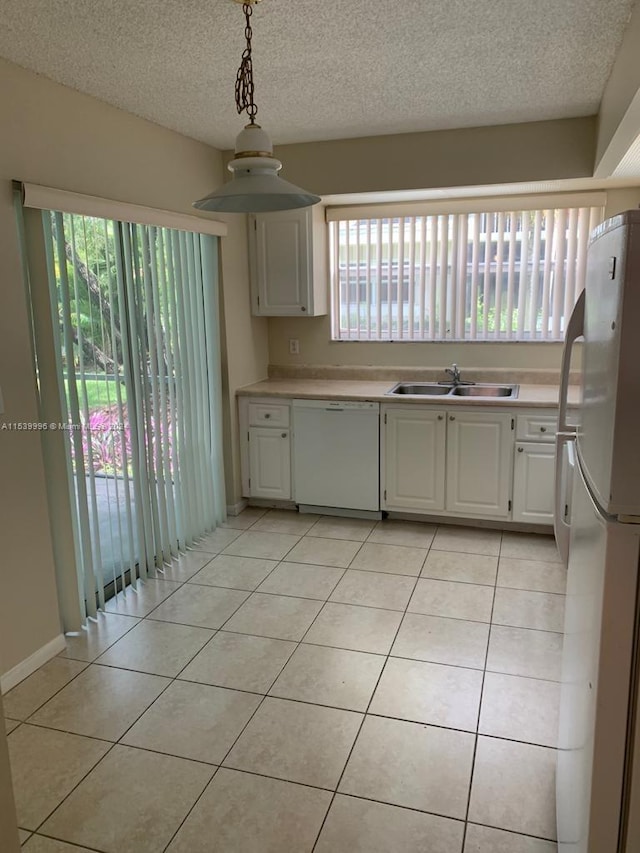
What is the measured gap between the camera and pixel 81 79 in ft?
9.09

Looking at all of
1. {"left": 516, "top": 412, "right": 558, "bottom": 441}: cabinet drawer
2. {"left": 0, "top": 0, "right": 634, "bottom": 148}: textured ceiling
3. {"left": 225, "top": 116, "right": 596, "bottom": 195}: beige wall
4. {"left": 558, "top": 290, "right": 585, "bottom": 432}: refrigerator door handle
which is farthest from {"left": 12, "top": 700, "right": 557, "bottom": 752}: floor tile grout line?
{"left": 225, "top": 116, "right": 596, "bottom": 195}: beige wall

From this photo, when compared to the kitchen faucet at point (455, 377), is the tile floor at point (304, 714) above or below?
below

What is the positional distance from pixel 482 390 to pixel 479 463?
0.66 meters

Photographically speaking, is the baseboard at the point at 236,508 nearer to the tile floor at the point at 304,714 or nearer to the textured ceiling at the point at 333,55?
the tile floor at the point at 304,714

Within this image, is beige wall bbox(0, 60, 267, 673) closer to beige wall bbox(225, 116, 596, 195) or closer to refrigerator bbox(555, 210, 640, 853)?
beige wall bbox(225, 116, 596, 195)

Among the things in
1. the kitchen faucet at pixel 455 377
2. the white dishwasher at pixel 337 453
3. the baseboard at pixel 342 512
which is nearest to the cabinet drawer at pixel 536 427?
the kitchen faucet at pixel 455 377

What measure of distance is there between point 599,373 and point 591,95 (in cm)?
254

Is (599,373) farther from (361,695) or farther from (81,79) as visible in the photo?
(81,79)

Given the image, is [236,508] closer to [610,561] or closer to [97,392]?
[97,392]

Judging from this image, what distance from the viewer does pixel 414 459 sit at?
13.8ft

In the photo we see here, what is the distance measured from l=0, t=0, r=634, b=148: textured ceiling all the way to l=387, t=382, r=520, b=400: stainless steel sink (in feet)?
5.62

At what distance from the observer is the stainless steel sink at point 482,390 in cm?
443

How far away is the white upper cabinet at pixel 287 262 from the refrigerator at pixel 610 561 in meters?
3.15

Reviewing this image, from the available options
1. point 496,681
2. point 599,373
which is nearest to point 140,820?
point 496,681
